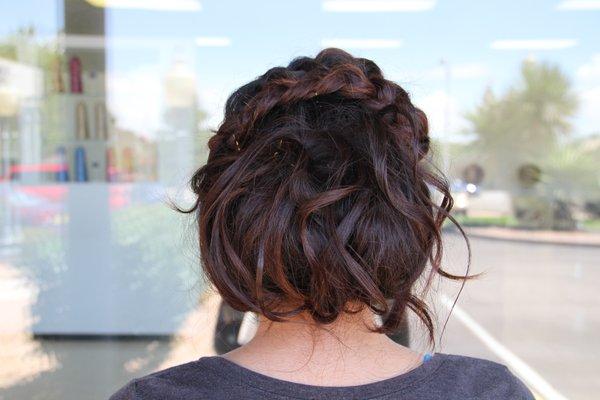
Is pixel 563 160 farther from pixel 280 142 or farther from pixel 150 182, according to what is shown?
pixel 280 142

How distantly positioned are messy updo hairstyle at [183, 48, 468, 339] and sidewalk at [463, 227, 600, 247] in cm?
437

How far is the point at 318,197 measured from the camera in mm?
596

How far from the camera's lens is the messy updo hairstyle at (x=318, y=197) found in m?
0.61

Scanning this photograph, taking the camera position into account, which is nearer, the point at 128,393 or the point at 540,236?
the point at 128,393

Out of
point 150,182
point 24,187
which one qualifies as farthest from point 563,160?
point 24,187

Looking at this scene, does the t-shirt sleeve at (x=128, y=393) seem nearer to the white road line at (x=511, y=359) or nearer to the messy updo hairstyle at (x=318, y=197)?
the messy updo hairstyle at (x=318, y=197)

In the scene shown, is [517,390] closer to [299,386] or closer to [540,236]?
[299,386]

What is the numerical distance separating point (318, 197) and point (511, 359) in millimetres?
4225

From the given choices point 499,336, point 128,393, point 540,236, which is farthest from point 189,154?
point 128,393

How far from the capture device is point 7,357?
3910 mm

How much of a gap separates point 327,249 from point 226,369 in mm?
198

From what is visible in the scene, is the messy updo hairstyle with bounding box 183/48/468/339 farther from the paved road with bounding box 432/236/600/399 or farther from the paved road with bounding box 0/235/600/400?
the paved road with bounding box 432/236/600/399

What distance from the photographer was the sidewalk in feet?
16.0

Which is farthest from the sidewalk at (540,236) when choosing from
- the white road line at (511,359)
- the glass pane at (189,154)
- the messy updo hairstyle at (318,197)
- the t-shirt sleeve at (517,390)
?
the messy updo hairstyle at (318,197)
